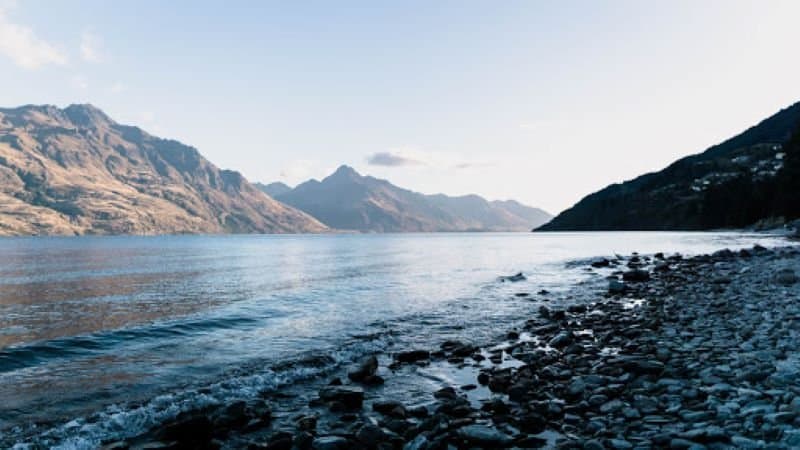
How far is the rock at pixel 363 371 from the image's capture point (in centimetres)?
1600

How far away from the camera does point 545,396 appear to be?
1277 centimetres

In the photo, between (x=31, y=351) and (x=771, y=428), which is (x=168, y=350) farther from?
(x=771, y=428)

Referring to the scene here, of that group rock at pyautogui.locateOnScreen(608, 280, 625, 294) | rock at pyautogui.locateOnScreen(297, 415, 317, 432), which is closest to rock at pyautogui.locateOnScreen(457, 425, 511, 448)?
rock at pyautogui.locateOnScreen(297, 415, 317, 432)

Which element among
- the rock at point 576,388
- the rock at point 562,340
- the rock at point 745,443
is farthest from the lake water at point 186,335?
the rock at point 745,443

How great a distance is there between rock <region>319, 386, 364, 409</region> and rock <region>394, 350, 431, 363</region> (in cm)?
454

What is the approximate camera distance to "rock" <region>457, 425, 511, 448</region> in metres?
9.88

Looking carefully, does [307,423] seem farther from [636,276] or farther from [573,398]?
[636,276]

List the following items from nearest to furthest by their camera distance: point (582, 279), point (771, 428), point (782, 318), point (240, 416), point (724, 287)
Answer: point (771, 428) → point (240, 416) → point (782, 318) → point (724, 287) → point (582, 279)

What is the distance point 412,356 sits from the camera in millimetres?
18547

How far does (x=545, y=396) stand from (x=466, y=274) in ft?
144

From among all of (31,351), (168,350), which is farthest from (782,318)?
(31,351)

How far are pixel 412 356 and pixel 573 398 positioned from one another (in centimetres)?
752

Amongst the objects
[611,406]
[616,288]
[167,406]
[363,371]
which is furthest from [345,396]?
[616,288]

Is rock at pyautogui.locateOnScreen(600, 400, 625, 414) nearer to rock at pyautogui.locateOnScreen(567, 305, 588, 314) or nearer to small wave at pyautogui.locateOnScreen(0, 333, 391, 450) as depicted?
small wave at pyautogui.locateOnScreen(0, 333, 391, 450)
